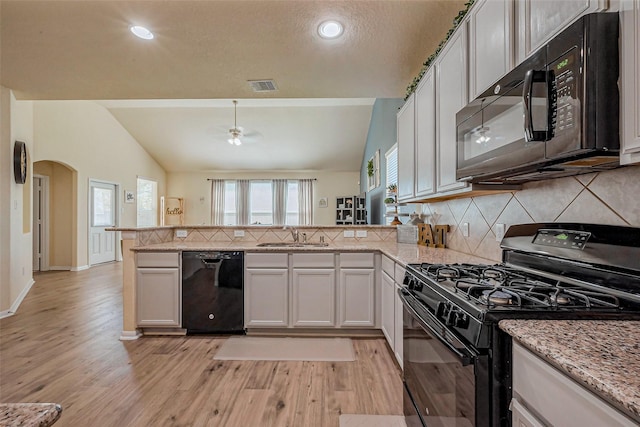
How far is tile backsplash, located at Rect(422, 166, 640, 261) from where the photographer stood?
112 centimetres

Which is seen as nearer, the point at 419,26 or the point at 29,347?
the point at 419,26

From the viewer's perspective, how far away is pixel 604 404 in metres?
0.56

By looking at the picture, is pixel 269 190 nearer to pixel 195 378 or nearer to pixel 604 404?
pixel 195 378

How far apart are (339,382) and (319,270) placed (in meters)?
0.98

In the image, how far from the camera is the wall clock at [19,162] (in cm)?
368

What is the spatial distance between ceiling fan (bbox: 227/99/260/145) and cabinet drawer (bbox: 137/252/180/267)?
156 inches

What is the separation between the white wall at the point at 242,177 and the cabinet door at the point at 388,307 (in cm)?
684

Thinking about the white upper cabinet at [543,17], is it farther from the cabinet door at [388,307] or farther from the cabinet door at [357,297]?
the cabinet door at [357,297]

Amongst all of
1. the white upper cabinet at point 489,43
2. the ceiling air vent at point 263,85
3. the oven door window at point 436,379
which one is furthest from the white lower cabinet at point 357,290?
the ceiling air vent at point 263,85

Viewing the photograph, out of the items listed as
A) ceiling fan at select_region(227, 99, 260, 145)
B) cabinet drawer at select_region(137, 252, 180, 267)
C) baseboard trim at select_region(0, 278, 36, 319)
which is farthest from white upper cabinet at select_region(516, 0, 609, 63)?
ceiling fan at select_region(227, 99, 260, 145)

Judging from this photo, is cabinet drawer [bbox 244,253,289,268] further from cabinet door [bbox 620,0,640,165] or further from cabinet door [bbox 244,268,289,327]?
cabinet door [bbox 620,0,640,165]

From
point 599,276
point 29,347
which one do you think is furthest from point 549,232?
point 29,347

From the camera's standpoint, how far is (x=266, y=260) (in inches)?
113

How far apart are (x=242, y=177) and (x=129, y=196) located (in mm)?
3131
